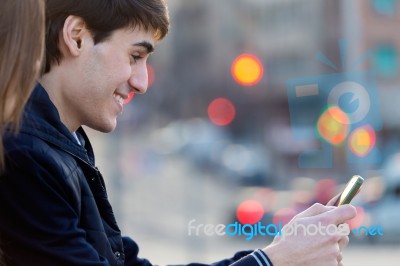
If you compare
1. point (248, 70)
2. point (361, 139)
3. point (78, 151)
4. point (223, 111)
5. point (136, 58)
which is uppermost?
point (223, 111)

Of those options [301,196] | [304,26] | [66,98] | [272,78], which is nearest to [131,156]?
[272,78]

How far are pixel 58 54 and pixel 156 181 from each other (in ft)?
65.8

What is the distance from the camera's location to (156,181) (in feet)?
71.9

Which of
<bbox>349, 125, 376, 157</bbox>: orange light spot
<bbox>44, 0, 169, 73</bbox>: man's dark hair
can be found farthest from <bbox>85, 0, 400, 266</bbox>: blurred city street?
<bbox>44, 0, 169, 73</bbox>: man's dark hair

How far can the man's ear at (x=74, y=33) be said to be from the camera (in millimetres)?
1891

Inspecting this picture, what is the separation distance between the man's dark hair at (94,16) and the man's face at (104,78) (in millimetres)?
21

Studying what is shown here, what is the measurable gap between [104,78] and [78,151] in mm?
199

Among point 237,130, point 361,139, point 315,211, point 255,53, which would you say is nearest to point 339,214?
point 315,211

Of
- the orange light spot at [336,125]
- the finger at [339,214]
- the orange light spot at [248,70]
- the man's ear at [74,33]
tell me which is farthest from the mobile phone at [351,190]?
the orange light spot at [248,70]

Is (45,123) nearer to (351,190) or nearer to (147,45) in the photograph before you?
(147,45)

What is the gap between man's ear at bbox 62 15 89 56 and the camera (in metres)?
1.89

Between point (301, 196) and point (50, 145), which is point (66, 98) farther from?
point (301, 196)

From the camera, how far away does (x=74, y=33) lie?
75.2 inches

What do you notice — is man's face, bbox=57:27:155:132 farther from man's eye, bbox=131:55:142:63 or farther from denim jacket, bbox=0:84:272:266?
denim jacket, bbox=0:84:272:266
